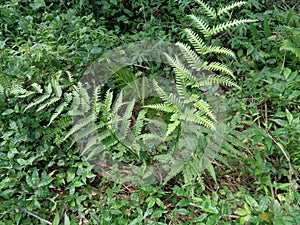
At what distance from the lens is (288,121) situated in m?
2.34

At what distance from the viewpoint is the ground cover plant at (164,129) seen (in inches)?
78.9

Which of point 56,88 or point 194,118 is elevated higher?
point 194,118

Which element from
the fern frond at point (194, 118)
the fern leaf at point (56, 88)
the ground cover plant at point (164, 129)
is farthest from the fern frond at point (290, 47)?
the fern leaf at point (56, 88)

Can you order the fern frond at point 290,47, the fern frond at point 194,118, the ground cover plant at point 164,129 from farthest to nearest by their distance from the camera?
the fern frond at point 290,47
the ground cover plant at point 164,129
the fern frond at point 194,118

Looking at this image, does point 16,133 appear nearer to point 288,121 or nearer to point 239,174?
point 239,174

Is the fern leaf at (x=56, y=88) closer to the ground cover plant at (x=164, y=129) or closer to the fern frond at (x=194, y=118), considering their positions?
the ground cover plant at (x=164, y=129)

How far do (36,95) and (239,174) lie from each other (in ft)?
→ 5.43

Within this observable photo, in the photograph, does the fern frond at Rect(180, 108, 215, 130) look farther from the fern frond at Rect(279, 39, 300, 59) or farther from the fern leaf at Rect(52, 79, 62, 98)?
the fern frond at Rect(279, 39, 300, 59)

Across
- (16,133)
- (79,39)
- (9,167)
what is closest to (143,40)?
(79,39)

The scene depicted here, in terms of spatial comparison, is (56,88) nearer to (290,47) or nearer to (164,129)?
(164,129)

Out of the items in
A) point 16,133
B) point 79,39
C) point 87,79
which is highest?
point 79,39

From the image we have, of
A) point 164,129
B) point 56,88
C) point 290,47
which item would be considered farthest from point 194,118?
point 290,47

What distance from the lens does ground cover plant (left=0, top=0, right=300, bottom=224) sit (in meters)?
2.00

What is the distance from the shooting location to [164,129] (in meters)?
2.29
